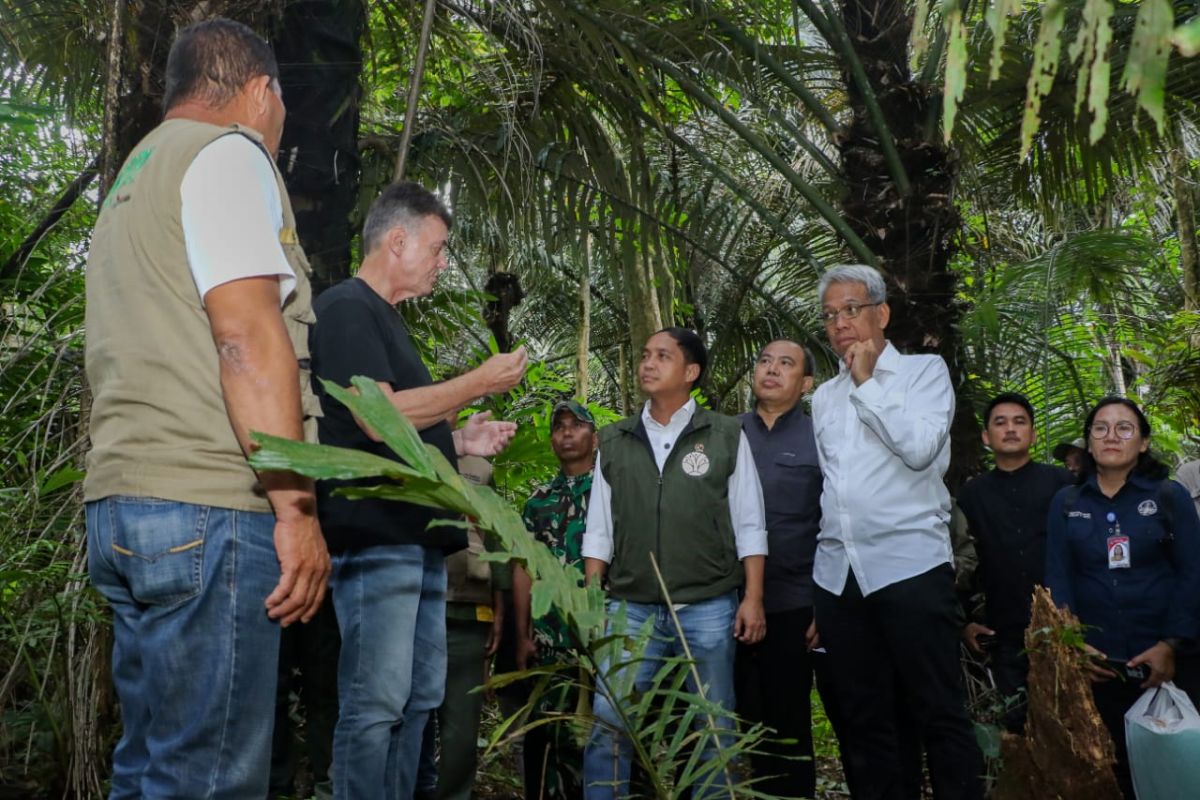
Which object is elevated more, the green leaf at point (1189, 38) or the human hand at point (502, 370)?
the human hand at point (502, 370)

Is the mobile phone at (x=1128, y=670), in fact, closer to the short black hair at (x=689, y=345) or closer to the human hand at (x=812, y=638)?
the human hand at (x=812, y=638)

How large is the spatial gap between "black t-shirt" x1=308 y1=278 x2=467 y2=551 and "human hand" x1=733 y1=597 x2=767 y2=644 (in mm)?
1591

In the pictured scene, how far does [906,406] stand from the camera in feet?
14.1

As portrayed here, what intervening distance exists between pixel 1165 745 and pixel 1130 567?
809mm

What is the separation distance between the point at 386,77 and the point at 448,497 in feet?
21.7

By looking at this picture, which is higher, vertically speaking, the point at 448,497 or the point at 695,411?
the point at 695,411

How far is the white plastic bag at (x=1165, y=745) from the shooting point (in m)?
4.00

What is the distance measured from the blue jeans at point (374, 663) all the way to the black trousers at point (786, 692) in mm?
1974

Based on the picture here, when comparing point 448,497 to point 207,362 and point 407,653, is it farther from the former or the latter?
point 407,653

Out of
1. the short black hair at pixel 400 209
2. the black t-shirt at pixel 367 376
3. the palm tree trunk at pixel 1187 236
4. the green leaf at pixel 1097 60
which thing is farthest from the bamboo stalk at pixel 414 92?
the palm tree trunk at pixel 1187 236

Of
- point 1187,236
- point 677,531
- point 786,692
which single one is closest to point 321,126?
point 677,531

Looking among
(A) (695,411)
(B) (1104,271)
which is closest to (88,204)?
(A) (695,411)

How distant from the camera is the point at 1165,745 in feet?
13.4

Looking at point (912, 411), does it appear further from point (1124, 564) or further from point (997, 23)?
point (997, 23)
